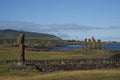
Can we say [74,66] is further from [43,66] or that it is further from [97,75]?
[97,75]

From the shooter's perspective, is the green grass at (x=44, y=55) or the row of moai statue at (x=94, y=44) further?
the row of moai statue at (x=94, y=44)

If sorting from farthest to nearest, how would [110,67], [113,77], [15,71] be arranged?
[110,67] → [15,71] → [113,77]

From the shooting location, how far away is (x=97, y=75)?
97.3 feet

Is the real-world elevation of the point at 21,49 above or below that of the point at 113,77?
above

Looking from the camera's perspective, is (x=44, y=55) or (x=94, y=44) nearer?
(x=44, y=55)

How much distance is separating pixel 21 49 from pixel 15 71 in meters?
4.97

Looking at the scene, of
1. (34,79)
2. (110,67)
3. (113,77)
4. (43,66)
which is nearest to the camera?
(34,79)

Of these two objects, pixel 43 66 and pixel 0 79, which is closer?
pixel 0 79

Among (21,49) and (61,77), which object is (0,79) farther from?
(21,49)

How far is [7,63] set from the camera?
39688 millimetres

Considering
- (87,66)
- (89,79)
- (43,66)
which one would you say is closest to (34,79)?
(89,79)

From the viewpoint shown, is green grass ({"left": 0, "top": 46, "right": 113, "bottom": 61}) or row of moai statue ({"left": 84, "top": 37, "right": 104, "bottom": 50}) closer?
green grass ({"left": 0, "top": 46, "right": 113, "bottom": 61})

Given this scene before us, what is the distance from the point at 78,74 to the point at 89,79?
2.58m

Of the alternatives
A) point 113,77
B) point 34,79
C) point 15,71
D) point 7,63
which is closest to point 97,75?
point 113,77
